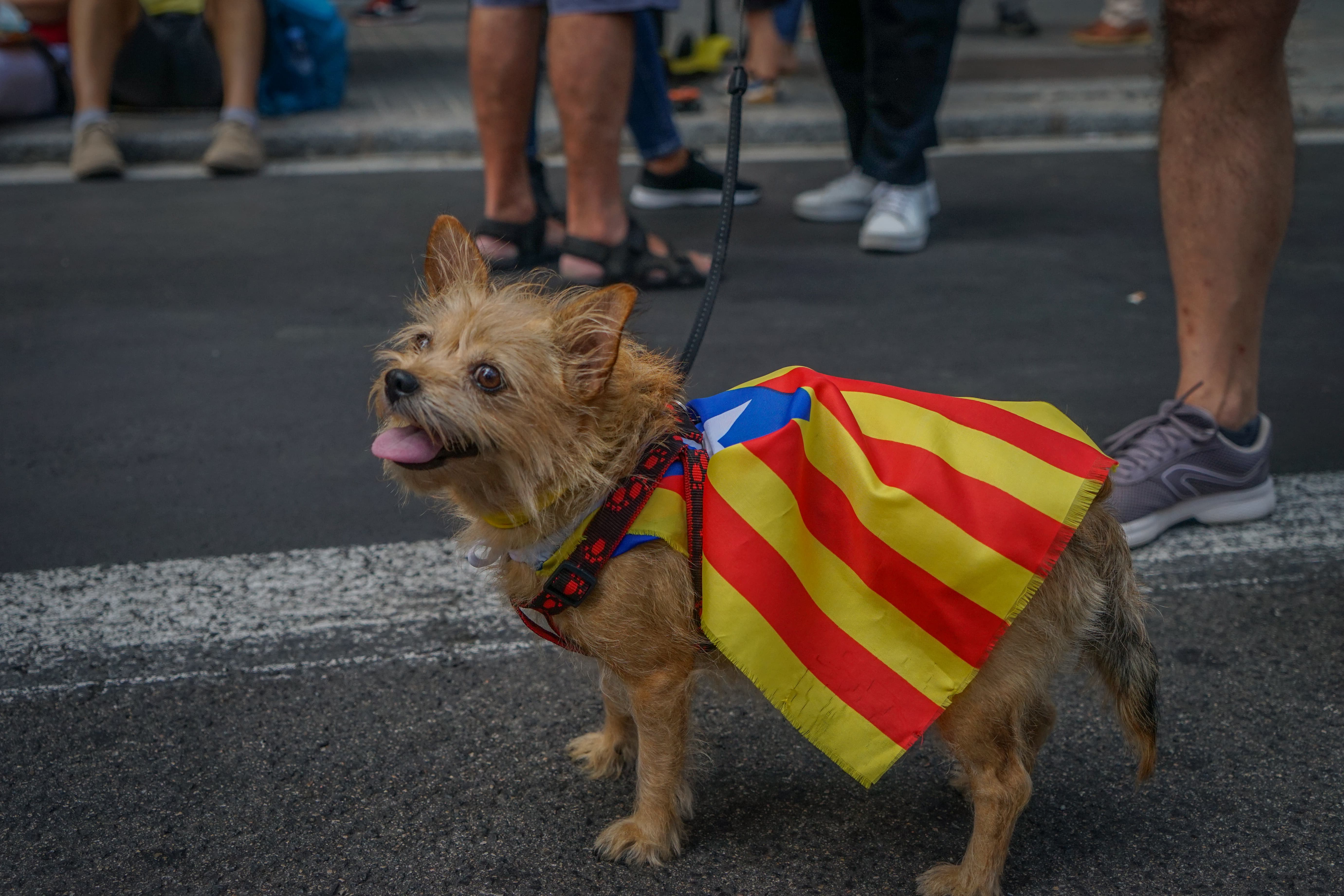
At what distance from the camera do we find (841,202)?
626cm

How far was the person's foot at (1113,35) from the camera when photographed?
1098cm

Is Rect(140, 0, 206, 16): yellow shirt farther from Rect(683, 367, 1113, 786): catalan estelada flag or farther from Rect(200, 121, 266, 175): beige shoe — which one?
Answer: Rect(683, 367, 1113, 786): catalan estelada flag

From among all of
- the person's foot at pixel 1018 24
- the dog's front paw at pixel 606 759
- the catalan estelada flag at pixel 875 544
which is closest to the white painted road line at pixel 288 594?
Result: the dog's front paw at pixel 606 759

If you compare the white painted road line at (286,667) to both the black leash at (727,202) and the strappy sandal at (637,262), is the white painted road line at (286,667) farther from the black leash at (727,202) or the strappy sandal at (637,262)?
the strappy sandal at (637,262)

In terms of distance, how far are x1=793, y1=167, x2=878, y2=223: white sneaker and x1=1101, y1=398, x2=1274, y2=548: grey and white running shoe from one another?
3.20m

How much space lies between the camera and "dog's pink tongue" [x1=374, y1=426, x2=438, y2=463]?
1.84 metres

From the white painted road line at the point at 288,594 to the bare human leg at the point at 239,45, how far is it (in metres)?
5.02

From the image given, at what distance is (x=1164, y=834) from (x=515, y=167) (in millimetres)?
3833

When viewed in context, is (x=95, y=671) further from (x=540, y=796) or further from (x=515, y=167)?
(x=515, y=167)

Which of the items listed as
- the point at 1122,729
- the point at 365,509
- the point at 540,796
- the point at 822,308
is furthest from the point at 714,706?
the point at 822,308

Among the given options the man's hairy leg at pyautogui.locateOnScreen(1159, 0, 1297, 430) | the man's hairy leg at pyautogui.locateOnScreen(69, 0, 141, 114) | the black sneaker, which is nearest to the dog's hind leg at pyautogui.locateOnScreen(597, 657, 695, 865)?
the man's hairy leg at pyautogui.locateOnScreen(1159, 0, 1297, 430)

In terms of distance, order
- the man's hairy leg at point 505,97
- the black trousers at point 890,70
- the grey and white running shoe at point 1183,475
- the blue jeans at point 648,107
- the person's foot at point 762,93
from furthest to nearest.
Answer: the person's foot at point 762,93 < the blue jeans at point 648,107 < the black trousers at point 890,70 < the man's hairy leg at point 505,97 < the grey and white running shoe at point 1183,475

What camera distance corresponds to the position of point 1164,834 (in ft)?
7.22

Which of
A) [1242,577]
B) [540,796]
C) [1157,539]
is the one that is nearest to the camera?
[540,796]
